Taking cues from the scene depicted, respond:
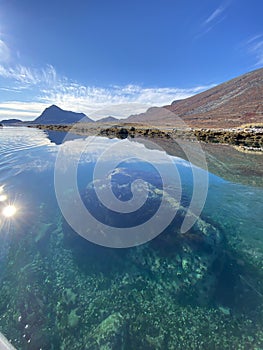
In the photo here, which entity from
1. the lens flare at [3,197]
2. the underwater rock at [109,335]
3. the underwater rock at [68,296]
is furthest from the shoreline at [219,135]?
the lens flare at [3,197]

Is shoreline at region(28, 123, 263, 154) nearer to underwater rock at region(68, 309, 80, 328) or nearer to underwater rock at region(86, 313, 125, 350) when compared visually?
underwater rock at region(86, 313, 125, 350)

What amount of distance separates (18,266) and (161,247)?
439cm

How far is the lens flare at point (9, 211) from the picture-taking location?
25.6 feet

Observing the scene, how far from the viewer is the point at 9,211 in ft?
26.6

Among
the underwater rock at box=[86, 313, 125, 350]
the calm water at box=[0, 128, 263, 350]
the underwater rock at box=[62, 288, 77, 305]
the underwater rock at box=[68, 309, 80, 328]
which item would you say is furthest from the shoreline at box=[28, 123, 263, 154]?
the underwater rock at box=[68, 309, 80, 328]

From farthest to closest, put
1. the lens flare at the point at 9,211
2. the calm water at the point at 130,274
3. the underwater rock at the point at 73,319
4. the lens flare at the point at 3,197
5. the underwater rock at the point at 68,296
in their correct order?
the lens flare at the point at 3,197 < the lens flare at the point at 9,211 < the underwater rock at the point at 68,296 < the underwater rock at the point at 73,319 < the calm water at the point at 130,274

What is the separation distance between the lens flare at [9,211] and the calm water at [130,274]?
0.04 m

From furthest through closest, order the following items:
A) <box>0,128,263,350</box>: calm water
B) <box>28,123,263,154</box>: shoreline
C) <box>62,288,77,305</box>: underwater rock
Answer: <box>28,123,263,154</box>: shoreline → <box>62,288,77,305</box>: underwater rock → <box>0,128,263,350</box>: calm water

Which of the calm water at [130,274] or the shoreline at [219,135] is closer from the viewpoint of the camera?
the calm water at [130,274]

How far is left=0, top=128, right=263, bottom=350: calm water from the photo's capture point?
376 centimetres

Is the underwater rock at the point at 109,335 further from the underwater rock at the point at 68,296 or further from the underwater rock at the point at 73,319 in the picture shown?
the underwater rock at the point at 68,296

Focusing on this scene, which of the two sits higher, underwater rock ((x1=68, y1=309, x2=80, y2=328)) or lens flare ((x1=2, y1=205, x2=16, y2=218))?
lens flare ((x1=2, y1=205, x2=16, y2=218))

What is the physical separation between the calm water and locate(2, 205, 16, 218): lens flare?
0.04 m

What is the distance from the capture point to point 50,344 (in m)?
3.54
